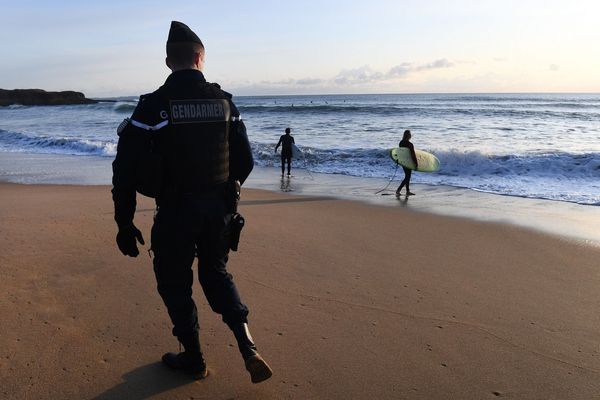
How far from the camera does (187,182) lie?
2504 mm

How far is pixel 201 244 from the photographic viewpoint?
266cm

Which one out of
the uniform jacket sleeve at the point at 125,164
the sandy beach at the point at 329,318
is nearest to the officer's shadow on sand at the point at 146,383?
the sandy beach at the point at 329,318

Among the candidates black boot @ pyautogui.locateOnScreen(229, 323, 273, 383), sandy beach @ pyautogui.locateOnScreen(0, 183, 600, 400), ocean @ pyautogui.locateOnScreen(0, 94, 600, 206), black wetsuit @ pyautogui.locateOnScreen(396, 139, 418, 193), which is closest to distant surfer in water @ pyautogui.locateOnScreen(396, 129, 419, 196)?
black wetsuit @ pyautogui.locateOnScreen(396, 139, 418, 193)

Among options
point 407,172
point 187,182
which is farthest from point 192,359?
point 407,172

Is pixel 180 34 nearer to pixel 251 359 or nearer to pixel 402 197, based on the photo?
pixel 251 359

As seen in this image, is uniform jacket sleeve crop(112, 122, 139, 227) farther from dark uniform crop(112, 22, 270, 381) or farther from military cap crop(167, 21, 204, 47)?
military cap crop(167, 21, 204, 47)

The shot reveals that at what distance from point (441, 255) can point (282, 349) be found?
111 inches

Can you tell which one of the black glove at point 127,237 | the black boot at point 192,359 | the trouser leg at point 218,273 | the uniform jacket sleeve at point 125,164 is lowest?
the black boot at point 192,359

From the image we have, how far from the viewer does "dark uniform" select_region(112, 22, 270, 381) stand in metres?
2.40

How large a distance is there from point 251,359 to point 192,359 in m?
0.47

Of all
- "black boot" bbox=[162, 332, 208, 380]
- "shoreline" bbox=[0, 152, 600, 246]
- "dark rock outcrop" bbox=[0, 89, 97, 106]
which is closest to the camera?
"black boot" bbox=[162, 332, 208, 380]

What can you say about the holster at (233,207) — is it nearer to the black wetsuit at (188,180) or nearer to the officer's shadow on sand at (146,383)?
the black wetsuit at (188,180)

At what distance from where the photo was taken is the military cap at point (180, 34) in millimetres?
2541

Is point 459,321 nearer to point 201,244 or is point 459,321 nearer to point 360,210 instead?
point 201,244
